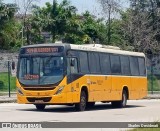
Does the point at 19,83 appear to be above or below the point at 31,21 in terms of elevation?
below

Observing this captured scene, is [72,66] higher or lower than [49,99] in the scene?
higher

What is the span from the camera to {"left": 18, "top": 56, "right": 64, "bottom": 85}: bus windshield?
84.1ft

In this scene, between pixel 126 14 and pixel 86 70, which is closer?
pixel 86 70

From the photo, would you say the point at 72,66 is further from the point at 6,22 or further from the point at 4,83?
the point at 6,22

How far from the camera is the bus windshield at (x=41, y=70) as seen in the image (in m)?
25.6

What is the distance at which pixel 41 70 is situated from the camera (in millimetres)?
25891

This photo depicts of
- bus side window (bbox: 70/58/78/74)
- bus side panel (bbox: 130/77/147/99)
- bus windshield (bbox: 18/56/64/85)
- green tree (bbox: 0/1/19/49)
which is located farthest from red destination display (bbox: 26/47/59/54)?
green tree (bbox: 0/1/19/49)

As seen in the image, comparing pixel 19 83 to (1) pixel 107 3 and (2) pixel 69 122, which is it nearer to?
(2) pixel 69 122

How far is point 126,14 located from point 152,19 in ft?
16.3

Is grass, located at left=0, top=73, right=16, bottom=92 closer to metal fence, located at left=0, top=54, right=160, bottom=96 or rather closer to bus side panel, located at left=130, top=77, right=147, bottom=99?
metal fence, located at left=0, top=54, right=160, bottom=96

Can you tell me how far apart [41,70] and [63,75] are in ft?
3.31

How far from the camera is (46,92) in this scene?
83.8ft

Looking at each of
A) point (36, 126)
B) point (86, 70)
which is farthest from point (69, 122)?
point (86, 70)

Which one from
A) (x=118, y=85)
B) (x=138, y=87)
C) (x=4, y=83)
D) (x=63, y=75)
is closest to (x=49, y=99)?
(x=63, y=75)
